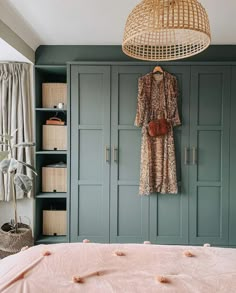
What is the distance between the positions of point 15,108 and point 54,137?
556 mm

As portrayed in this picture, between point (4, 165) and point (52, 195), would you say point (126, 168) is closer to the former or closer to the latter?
point (52, 195)

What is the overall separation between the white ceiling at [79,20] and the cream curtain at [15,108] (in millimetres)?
400

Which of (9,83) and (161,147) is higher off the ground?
(9,83)

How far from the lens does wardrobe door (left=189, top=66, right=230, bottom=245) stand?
9.44 ft

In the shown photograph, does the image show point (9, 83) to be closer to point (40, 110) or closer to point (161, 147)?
point (40, 110)

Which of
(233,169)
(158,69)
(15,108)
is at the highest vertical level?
(158,69)

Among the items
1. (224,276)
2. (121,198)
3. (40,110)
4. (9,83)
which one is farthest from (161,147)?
(9,83)

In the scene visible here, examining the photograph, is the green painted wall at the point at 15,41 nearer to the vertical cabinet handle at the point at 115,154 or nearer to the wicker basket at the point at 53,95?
the wicker basket at the point at 53,95

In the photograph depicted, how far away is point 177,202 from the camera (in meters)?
2.92

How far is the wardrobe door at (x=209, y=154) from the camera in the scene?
2877 mm

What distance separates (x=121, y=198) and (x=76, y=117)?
103 centimetres

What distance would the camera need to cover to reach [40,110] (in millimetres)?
Result: 3119

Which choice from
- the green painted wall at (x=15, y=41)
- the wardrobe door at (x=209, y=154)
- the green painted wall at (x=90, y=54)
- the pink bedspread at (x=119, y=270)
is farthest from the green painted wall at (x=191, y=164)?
the pink bedspread at (x=119, y=270)

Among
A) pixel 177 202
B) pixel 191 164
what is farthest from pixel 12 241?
pixel 191 164
